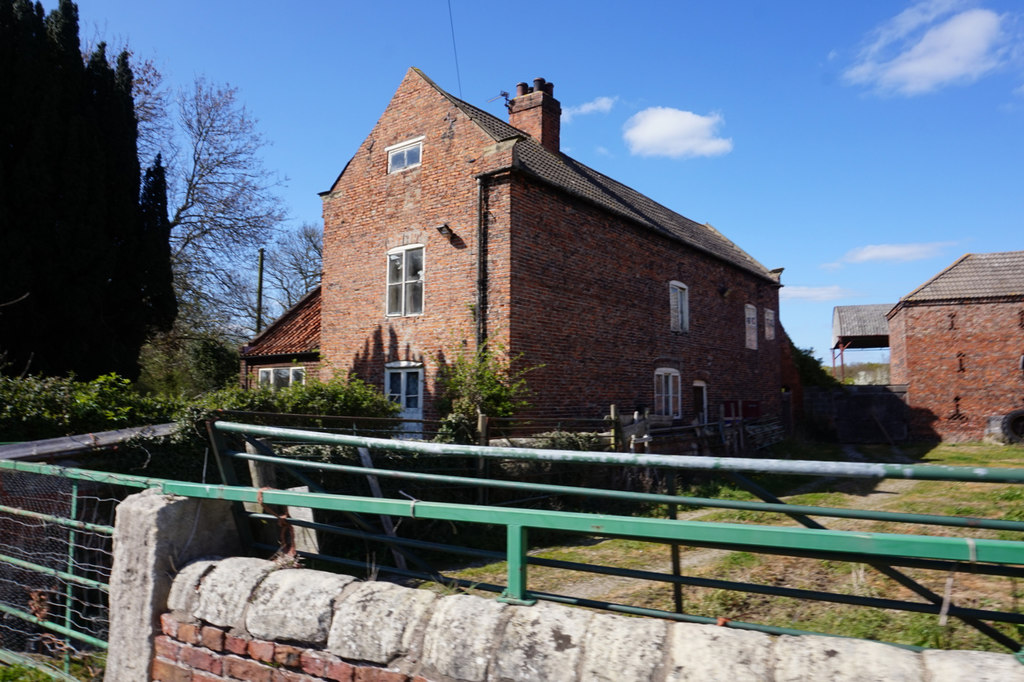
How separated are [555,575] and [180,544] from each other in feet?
16.1

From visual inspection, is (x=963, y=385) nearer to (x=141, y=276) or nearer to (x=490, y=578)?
(x=490, y=578)

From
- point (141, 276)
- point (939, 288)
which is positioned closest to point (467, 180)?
point (141, 276)

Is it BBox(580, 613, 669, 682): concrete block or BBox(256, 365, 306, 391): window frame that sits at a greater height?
BBox(256, 365, 306, 391): window frame

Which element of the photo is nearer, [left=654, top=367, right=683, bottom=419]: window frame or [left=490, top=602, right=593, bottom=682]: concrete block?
[left=490, top=602, right=593, bottom=682]: concrete block

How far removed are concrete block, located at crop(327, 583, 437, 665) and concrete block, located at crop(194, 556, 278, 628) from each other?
51cm

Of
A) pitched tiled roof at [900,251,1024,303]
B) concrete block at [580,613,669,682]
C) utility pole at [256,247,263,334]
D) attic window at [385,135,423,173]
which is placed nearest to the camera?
concrete block at [580,613,669,682]

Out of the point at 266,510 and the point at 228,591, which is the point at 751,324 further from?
the point at 228,591

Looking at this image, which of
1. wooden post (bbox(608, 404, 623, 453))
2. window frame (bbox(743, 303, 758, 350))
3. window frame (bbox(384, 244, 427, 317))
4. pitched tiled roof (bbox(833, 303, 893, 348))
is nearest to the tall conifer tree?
window frame (bbox(384, 244, 427, 317))

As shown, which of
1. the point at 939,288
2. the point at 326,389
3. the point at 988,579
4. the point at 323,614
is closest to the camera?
the point at 323,614

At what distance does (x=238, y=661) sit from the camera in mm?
2727

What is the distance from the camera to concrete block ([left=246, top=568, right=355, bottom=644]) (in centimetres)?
253

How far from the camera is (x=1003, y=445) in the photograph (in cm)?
2245

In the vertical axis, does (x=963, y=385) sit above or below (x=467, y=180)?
below

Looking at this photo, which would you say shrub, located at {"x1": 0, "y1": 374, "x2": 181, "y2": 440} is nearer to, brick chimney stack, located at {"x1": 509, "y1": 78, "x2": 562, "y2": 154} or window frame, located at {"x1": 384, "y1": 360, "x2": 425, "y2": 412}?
window frame, located at {"x1": 384, "y1": 360, "x2": 425, "y2": 412}
